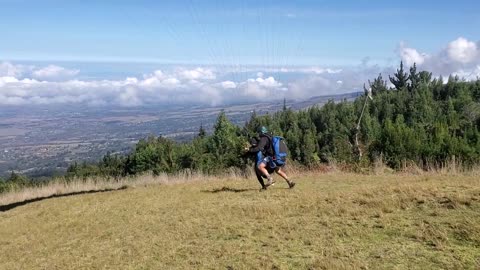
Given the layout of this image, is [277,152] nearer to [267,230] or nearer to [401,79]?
[267,230]

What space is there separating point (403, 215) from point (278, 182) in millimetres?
6297

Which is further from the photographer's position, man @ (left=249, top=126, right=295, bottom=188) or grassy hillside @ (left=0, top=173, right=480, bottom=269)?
man @ (left=249, top=126, right=295, bottom=188)

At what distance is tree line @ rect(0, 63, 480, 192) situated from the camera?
6262cm

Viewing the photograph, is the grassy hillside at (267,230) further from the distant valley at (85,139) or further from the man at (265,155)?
the distant valley at (85,139)

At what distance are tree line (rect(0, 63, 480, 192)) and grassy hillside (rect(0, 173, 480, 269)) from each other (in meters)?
33.3

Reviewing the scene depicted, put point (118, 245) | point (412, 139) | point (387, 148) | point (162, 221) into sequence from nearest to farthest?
point (118, 245), point (162, 221), point (387, 148), point (412, 139)

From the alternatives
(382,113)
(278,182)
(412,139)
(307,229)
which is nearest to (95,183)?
(278,182)

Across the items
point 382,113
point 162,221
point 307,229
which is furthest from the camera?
point 382,113

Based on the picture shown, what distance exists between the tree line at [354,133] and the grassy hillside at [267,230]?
109ft

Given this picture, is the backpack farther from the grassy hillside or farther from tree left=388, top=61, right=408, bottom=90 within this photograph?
tree left=388, top=61, right=408, bottom=90

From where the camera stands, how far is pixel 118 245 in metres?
9.43

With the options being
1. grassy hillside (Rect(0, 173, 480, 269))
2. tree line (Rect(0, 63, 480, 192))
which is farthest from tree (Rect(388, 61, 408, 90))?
grassy hillside (Rect(0, 173, 480, 269))

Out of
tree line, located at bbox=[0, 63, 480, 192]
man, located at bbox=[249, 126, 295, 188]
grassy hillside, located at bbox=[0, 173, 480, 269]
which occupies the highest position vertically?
man, located at bbox=[249, 126, 295, 188]

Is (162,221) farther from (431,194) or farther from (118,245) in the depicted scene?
(431,194)
